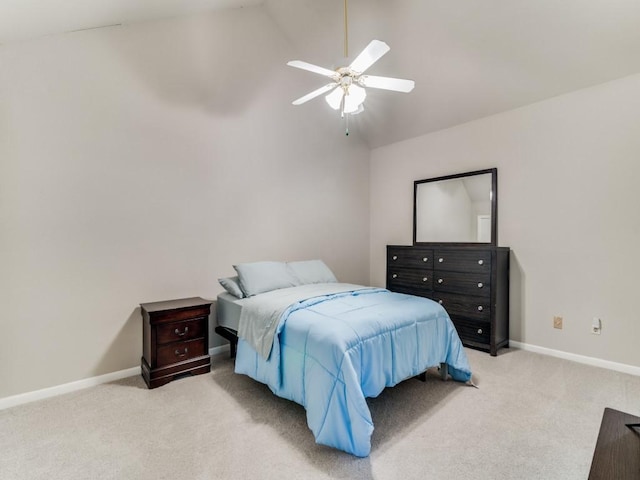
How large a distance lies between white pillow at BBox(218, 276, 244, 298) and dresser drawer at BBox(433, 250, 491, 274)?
2.18 meters

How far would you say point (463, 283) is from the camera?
3.43 meters

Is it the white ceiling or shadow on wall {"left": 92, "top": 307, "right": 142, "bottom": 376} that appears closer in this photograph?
the white ceiling

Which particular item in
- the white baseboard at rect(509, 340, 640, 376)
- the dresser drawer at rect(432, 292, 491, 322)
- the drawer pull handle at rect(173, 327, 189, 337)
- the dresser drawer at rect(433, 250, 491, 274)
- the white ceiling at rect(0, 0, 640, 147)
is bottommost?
the white baseboard at rect(509, 340, 640, 376)

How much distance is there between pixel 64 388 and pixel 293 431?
1.87 metres

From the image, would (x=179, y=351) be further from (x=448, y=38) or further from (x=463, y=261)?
(x=448, y=38)

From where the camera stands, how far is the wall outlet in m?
2.90

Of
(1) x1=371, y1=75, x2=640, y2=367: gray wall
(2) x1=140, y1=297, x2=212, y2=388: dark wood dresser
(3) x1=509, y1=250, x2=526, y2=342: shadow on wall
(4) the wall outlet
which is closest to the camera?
(2) x1=140, y1=297, x2=212, y2=388: dark wood dresser

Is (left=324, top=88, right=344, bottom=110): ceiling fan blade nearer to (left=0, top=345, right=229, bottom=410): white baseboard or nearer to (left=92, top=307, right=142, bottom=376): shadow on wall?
(left=92, top=307, right=142, bottom=376): shadow on wall

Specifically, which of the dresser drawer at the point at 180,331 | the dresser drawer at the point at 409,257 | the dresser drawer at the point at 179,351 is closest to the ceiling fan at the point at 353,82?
the dresser drawer at the point at 409,257

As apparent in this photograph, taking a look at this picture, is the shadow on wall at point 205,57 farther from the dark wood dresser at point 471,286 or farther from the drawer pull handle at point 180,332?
the dark wood dresser at point 471,286

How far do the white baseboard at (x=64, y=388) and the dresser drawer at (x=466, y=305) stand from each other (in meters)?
3.12

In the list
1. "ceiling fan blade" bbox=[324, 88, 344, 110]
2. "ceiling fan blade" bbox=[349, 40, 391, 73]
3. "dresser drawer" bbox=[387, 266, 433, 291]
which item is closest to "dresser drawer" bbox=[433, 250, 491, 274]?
"dresser drawer" bbox=[387, 266, 433, 291]

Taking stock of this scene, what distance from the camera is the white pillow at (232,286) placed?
302 centimetres

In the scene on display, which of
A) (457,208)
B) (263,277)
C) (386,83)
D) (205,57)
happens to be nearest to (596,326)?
(457,208)
